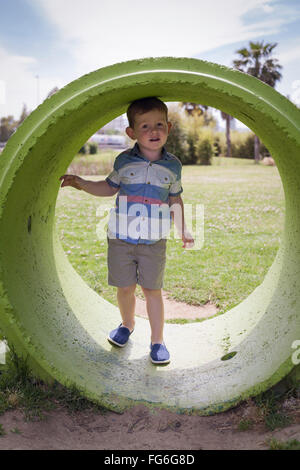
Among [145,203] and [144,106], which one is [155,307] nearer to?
[145,203]

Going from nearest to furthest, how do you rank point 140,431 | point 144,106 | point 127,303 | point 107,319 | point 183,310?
point 140,431, point 144,106, point 127,303, point 107,319, point 183,310

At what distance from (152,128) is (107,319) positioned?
1737mm

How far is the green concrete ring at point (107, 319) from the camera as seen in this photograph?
2.48 meters

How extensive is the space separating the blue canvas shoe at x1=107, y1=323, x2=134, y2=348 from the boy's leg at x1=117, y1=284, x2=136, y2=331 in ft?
0.18

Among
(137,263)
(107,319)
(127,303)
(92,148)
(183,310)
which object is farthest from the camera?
(92,148)

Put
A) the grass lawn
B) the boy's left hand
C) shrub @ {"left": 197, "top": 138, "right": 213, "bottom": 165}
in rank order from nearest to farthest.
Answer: the boy's left hand → the grass lawn → shrub @ {"left": 197, "top": 138, "right": 213, "bottom": 165}

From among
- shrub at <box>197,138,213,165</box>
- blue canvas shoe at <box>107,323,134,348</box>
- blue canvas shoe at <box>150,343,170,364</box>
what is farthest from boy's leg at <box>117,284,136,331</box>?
shrub at <box>197,138,213,165</box>

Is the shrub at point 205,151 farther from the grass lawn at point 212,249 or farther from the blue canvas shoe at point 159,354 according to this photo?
the blue canvas shoe at point 159,354

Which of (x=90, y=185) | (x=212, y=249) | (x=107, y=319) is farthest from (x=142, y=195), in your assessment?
(x=212, y=249)

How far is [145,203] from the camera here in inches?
128

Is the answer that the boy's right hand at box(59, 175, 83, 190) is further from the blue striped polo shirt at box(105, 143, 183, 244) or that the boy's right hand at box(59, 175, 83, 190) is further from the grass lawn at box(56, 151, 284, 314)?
the grass lawn at box(56, 151, 284, 314)

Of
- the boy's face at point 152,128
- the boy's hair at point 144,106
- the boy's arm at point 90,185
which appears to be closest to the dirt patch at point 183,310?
the boy's arm at point 90,185

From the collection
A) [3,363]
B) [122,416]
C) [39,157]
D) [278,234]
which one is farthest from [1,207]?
[278,234]

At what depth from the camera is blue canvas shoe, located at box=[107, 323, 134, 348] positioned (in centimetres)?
358
